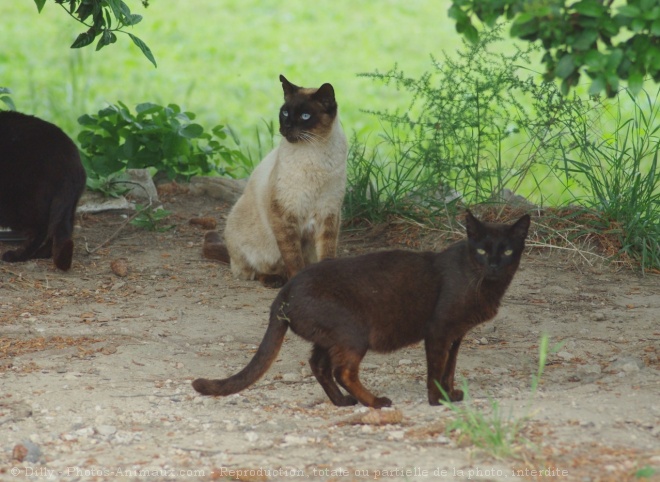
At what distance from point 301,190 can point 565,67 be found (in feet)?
9.75

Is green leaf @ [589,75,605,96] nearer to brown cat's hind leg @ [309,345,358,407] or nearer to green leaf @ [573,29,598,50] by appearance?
green leaf @ [573,29,598,50]

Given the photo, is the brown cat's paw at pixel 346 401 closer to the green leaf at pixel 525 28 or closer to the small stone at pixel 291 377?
the small stone at pixel 291 377

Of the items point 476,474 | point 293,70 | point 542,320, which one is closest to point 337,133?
point 542,320

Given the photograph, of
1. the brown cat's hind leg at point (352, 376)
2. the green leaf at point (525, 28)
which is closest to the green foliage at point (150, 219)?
the brown cat's hind leg at point (352, 376)

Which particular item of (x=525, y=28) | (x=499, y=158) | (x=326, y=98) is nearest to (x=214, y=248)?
(x=326, y=98)

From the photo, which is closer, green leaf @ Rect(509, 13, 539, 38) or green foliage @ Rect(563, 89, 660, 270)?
green leaf @ Rect(509, 13, 539, 38)

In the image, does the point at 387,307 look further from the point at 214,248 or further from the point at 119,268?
the point at 214,248

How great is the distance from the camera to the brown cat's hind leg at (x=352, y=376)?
3928mm

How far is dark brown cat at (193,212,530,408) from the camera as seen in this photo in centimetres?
393

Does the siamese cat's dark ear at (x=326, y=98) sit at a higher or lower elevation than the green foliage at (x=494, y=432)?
higher

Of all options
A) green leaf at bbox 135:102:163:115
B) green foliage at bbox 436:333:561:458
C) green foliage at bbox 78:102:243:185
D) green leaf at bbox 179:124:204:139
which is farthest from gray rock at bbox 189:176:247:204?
green foliage at bbox 436:333:561:458

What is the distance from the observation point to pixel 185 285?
6.05 m

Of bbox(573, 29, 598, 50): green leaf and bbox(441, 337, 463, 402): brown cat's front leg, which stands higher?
bbox(573, 29, 598, 50): green leaf

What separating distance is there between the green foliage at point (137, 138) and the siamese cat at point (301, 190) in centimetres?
160
